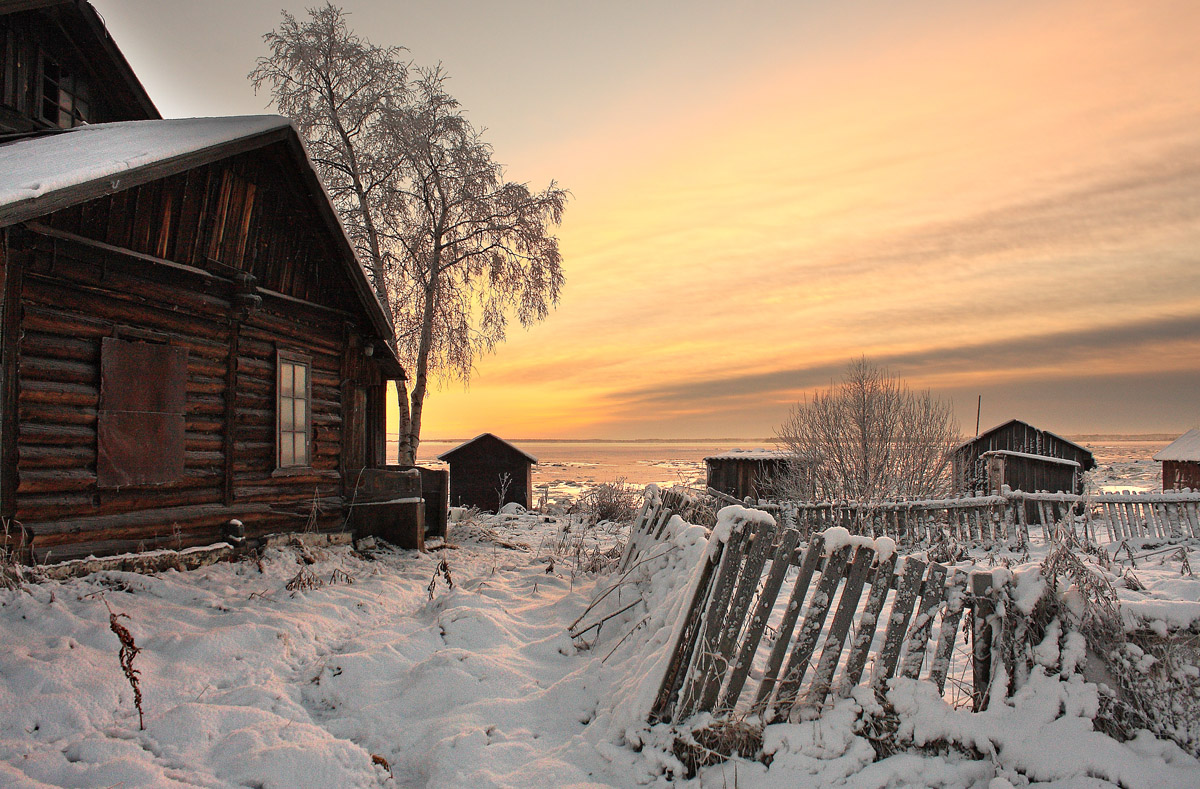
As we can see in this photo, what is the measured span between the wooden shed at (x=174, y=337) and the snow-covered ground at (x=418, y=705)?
3.89ft

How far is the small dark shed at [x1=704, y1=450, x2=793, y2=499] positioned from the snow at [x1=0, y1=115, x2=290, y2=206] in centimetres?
1752

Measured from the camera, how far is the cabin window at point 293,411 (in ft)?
29.7

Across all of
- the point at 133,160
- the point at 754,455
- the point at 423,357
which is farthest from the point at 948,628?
the point at 754,455

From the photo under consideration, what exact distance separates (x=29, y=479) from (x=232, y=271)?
3.32 m

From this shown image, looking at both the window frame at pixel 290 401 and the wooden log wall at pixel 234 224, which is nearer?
the wooden log wall at pixel 234 224

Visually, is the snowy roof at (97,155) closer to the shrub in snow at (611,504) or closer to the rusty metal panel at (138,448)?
the rusty metal panel at (138,448)

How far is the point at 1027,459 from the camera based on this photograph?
2280 cm

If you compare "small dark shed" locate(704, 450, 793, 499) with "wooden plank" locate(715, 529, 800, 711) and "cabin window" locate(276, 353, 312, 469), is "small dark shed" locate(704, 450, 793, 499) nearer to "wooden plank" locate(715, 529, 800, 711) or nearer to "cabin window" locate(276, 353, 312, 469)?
"cabin window" locate(276, 353, 312, 469)

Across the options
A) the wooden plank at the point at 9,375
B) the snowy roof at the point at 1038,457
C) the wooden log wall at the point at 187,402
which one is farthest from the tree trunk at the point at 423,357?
the snowy roof at the point at 1038,457

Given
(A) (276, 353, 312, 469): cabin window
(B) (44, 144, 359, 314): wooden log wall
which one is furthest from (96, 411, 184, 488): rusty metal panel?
(B) (44, 144, 359, 314): wooden log wall

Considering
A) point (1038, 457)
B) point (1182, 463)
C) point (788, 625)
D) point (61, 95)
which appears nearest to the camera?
point (788, 625)

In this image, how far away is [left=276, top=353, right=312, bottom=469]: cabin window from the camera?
9.04 metres

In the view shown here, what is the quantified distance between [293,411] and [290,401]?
0.16m

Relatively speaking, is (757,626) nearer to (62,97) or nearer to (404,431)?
(62,97)
